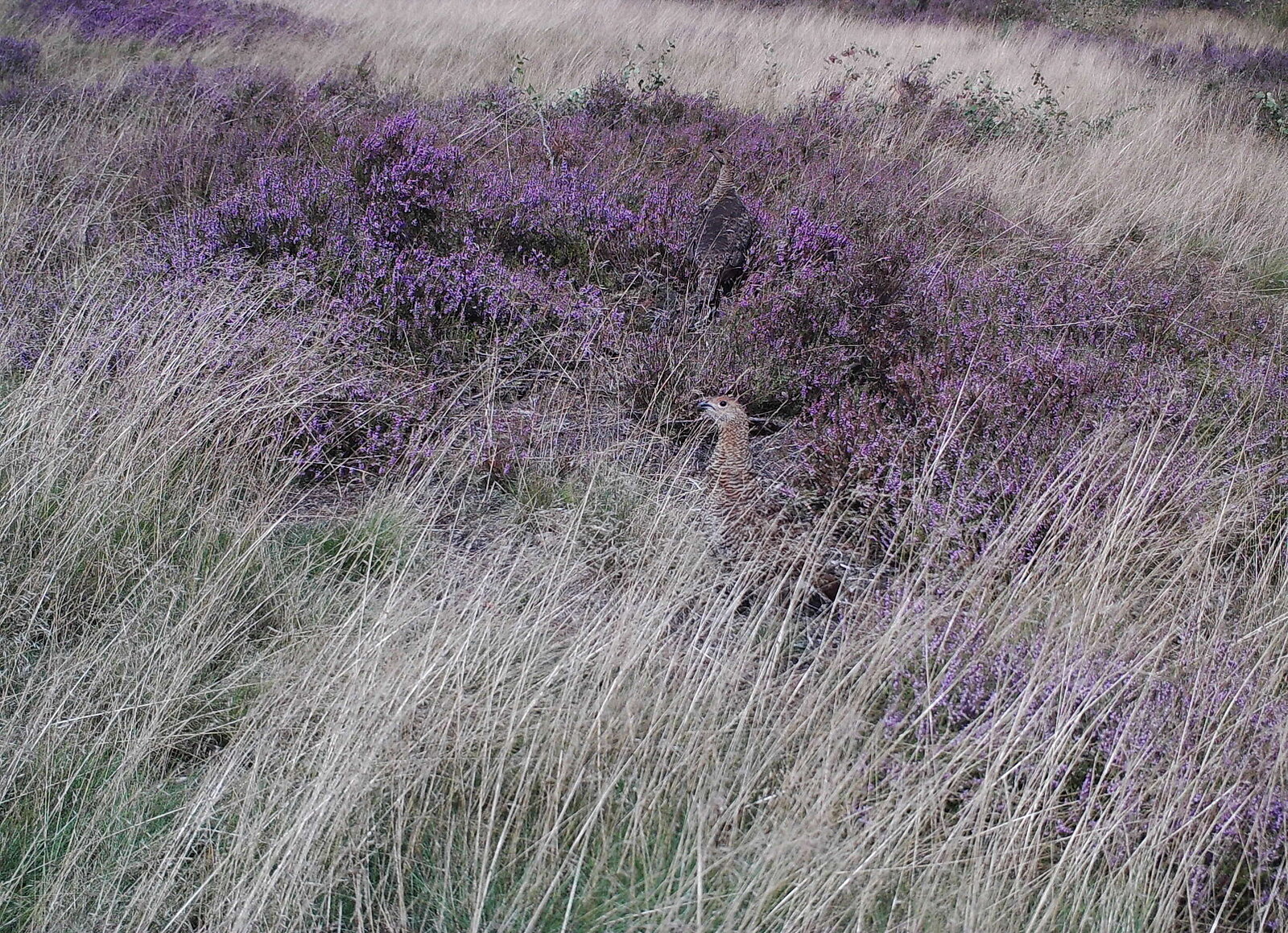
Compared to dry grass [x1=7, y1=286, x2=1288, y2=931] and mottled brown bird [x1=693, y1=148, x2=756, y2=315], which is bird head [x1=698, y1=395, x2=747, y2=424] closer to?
dry grass [x1=7, y1=286, x2=1288, y2=931]

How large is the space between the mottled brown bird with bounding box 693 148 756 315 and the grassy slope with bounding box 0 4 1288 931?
5.00ft

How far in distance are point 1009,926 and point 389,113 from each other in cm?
622

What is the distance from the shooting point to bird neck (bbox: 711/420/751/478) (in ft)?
9.84

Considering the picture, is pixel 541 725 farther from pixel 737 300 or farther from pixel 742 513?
pixel 737 300

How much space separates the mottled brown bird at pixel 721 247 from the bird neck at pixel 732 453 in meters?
1.29

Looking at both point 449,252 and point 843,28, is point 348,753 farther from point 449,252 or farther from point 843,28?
point 843,28

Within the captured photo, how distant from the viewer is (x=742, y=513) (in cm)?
284

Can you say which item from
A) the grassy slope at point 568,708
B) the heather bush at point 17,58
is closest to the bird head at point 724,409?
the grassy slope at point 568,708

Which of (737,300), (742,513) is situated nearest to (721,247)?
(737,300)

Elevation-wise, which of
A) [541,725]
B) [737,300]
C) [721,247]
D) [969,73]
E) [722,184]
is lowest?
[541,725]

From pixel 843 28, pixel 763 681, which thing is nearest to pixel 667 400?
pixel 763 681

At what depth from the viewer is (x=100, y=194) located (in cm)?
491

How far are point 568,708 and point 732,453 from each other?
1.22m

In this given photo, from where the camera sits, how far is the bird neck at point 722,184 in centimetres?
491
